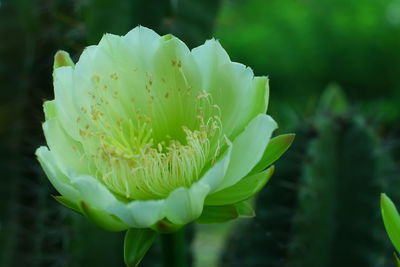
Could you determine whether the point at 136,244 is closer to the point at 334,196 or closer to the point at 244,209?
the point at 244,209

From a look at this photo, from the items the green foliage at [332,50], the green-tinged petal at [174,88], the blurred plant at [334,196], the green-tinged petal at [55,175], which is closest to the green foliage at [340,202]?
the blurred plant at [334,196]

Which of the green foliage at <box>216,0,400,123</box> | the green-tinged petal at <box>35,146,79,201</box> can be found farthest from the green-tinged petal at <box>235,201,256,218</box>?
the green foliage at <box>216,0,400,123</box>

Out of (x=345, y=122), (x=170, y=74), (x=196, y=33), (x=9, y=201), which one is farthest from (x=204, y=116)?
(x=9, y=201)

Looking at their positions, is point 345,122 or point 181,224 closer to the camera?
point 181,224

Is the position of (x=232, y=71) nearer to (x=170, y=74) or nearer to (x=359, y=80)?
(x=170, y=74)

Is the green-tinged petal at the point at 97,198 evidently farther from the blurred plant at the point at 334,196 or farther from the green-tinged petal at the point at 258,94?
the blurred plant at the point at 334,196
